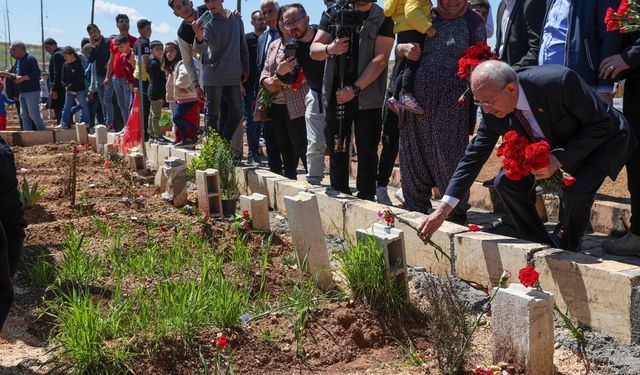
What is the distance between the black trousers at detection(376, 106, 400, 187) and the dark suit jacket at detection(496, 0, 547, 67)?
1258mm

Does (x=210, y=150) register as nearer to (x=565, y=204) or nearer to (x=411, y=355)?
(x=565, y=204)

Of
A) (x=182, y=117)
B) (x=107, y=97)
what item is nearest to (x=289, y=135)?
(x=182, y=117)

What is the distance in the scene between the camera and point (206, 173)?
18.9 ft

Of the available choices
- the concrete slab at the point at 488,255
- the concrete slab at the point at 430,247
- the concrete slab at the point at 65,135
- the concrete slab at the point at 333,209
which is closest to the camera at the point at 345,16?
the concrete slab at the point at 333,209

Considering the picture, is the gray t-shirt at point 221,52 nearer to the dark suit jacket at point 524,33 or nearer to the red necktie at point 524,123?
the dark suit jacket at point 524,33

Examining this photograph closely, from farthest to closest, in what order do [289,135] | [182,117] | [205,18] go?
1. [182,117]
2. [205,18]
3. [289,135]

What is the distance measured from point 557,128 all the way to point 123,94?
8295mm

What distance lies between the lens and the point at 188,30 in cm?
768

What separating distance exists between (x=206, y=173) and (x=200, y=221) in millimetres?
630

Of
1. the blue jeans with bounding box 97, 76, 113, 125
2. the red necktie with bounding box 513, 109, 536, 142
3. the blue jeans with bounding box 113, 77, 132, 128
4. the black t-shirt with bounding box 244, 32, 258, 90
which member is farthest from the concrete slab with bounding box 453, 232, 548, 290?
the blue jeans with bounding box 97, 76, 113, 125

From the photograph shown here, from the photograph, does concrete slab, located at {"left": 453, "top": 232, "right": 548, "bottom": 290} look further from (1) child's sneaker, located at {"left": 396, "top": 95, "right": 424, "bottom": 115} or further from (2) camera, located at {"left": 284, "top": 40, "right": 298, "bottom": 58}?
(2) camera, located at {"left": 284, "top": 40, "right": 298, "bottom": 58}

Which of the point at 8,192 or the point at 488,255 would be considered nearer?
the point at 8,192

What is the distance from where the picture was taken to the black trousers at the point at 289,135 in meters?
6.47

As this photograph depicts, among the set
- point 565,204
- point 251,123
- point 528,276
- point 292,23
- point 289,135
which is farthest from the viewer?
point 251,123
